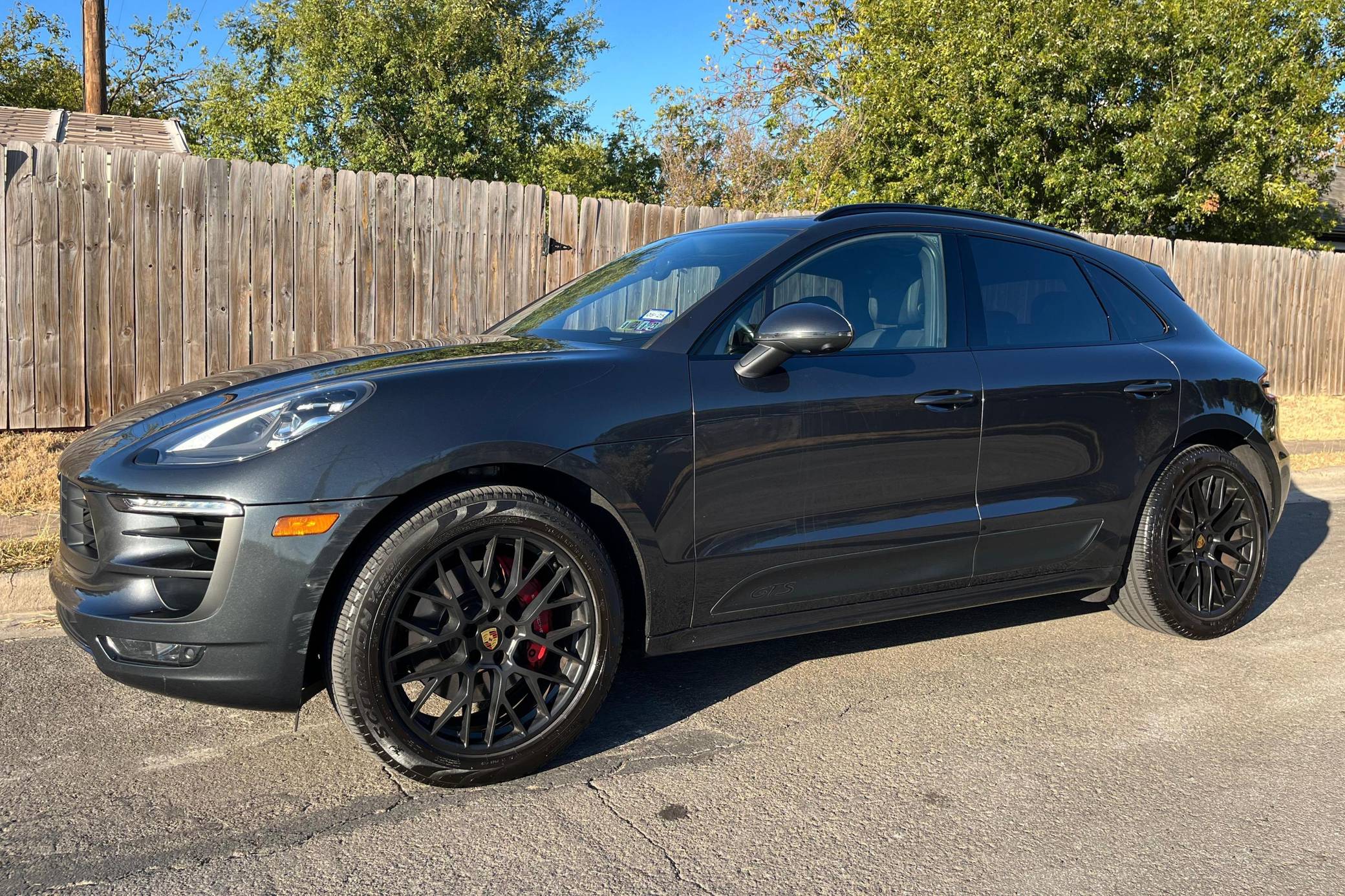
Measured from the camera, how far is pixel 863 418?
3.61m

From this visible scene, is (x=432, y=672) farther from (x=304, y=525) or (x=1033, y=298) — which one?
(x=1033, y=298)

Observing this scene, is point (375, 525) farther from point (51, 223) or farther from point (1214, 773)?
point (51, 223)

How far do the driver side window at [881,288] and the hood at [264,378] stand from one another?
88 centimetres

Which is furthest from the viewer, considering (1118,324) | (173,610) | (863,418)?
(1118,324)

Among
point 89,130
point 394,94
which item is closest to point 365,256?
point 89,130

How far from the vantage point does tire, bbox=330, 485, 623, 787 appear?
288cm

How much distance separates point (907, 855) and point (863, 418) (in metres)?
1.45

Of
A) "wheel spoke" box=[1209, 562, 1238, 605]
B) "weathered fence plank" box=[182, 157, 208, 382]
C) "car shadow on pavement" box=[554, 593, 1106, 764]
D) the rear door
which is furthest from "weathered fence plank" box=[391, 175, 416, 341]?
"wheel spoke" box=[1209, 562, 1238, 605]

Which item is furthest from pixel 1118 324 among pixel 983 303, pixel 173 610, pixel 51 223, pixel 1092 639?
pixel 51 223

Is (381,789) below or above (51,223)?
below

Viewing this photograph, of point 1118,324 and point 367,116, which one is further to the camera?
point 367,116

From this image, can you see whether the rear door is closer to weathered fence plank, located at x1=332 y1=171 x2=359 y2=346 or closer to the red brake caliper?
the red brake caliper

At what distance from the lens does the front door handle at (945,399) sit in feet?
12.3

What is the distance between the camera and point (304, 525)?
2.79 meters
